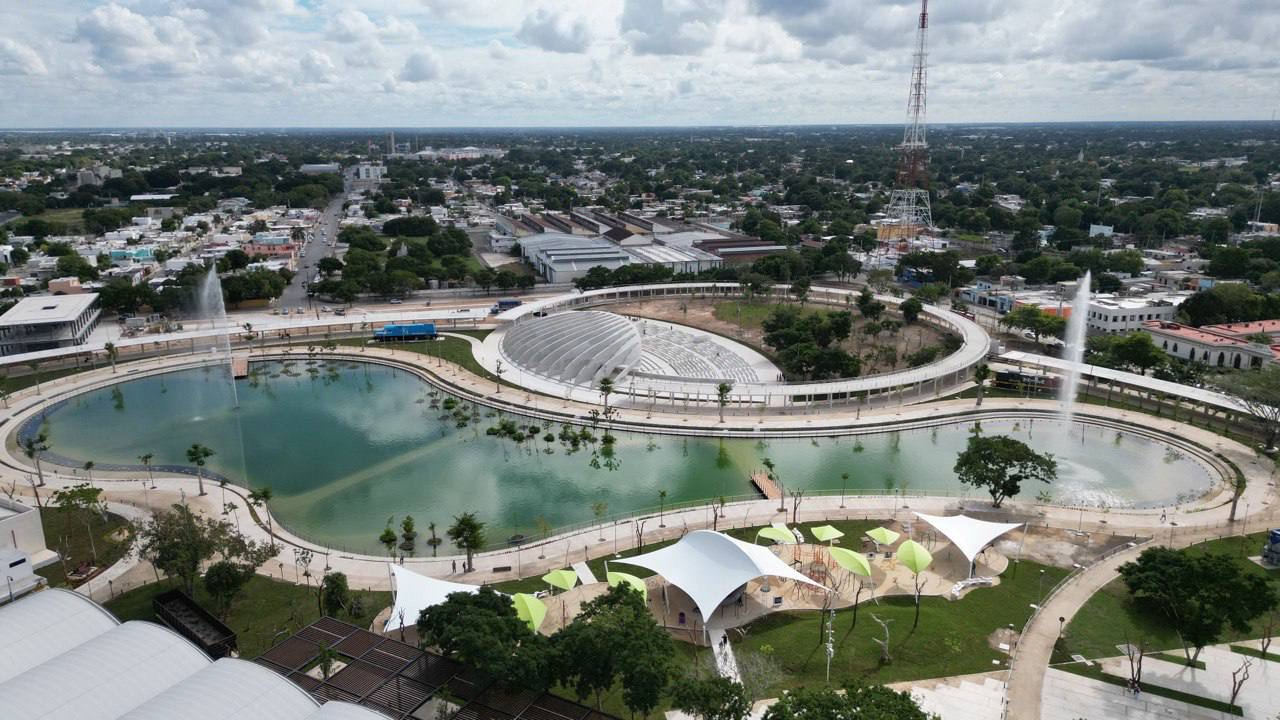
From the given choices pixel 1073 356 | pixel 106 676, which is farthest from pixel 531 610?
pixel 1073 356

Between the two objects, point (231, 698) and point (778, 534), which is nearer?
point (231, 698)

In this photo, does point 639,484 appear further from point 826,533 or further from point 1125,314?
point 1125,314

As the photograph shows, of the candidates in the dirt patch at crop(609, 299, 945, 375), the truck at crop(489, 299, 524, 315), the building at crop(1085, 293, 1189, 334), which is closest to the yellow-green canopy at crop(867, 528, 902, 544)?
the dirt patch at crop(609, 299, 945, 375)

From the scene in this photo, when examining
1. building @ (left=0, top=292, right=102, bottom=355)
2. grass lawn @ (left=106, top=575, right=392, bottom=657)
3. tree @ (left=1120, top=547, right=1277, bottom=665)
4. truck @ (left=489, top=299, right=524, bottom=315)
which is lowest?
grass lawn @ (left=106, top=575, right=392, bottom=657)

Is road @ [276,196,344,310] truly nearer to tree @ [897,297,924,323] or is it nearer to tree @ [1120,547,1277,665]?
tree @ [897,297,924,323]

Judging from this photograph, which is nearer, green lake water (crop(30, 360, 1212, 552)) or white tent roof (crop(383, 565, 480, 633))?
white tent roof (crop(383, 565, 480, 633))

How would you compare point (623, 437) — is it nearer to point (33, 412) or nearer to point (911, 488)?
point (911, 488)

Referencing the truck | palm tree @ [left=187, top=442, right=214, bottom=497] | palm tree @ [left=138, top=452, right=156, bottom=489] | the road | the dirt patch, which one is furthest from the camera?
the road

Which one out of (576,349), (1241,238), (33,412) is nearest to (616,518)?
(576,349)
